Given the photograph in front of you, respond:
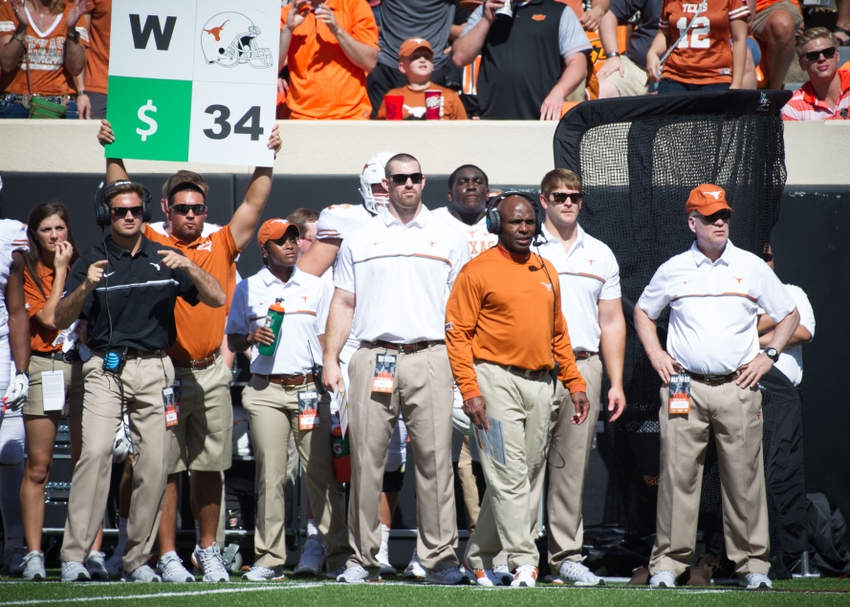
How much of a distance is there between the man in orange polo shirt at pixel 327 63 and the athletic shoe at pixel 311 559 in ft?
12.3

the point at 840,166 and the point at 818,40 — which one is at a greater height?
the point at 818,40

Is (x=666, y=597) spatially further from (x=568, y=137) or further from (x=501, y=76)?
(x=501, y=76)

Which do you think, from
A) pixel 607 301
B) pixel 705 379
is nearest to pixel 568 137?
pixel 607 301

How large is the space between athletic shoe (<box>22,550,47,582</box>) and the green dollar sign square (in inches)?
90.1

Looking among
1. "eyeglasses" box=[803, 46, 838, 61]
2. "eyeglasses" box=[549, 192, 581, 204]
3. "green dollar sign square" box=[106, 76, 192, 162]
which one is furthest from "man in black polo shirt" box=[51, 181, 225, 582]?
"eyeglasses" box=[803, 46, 838, 61]

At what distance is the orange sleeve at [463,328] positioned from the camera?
5277 millimetres

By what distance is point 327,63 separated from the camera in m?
8.47

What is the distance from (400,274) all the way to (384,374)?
560 mm

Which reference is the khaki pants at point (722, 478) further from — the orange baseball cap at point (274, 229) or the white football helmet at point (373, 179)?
the orange baseball cap at point (274, 229)

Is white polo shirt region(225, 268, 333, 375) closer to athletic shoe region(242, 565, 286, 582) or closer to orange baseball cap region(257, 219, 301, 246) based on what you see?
orange baseball cap region(257, 219, 301, 246)

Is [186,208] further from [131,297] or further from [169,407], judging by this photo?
[169,407]

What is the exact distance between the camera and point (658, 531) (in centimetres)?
589

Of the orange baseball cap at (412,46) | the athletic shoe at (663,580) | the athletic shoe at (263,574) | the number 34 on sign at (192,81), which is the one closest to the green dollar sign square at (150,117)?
the number 34 on sign at (192,81)

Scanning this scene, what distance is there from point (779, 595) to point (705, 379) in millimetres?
1266
